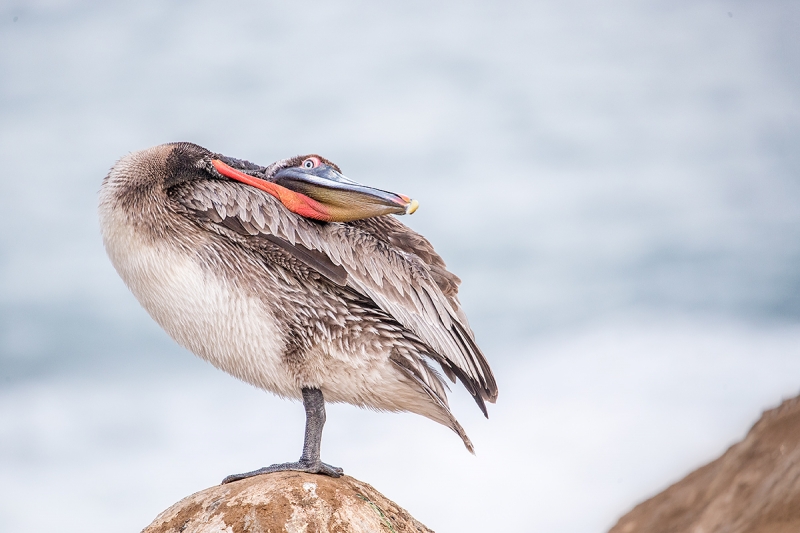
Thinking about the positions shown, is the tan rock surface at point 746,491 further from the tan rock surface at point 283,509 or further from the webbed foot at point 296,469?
the webbed foot at point 296,469

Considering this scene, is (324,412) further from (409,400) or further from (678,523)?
(678,523)

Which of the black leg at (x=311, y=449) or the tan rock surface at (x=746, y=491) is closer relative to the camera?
the tan rock surface at (x=746, y=491)

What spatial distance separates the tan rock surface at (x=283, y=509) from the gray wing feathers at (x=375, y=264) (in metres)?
1.05

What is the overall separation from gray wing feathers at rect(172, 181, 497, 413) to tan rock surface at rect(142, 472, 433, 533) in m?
1.05

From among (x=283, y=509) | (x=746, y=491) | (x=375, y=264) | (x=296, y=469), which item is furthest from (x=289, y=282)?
(x=746, y=491)

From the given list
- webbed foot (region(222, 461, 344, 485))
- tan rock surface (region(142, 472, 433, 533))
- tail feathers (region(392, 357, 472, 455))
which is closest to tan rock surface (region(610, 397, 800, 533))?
tail feathers (region(392, 357, 472, 455))

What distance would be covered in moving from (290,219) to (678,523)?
11.9ft

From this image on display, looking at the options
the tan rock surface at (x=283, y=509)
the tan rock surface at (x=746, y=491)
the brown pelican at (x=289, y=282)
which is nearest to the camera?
the tan rock surface at (x=746, y=491)

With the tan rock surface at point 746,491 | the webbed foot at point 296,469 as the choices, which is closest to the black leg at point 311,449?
the webbed foot at point 296,469

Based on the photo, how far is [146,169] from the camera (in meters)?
6.98

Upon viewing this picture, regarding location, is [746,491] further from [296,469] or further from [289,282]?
[289,282]

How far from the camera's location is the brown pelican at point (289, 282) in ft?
21.6

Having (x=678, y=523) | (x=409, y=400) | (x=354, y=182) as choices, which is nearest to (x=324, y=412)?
(x=409, y=400)

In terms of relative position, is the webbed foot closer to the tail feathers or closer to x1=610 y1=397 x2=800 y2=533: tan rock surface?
the tail feathers
